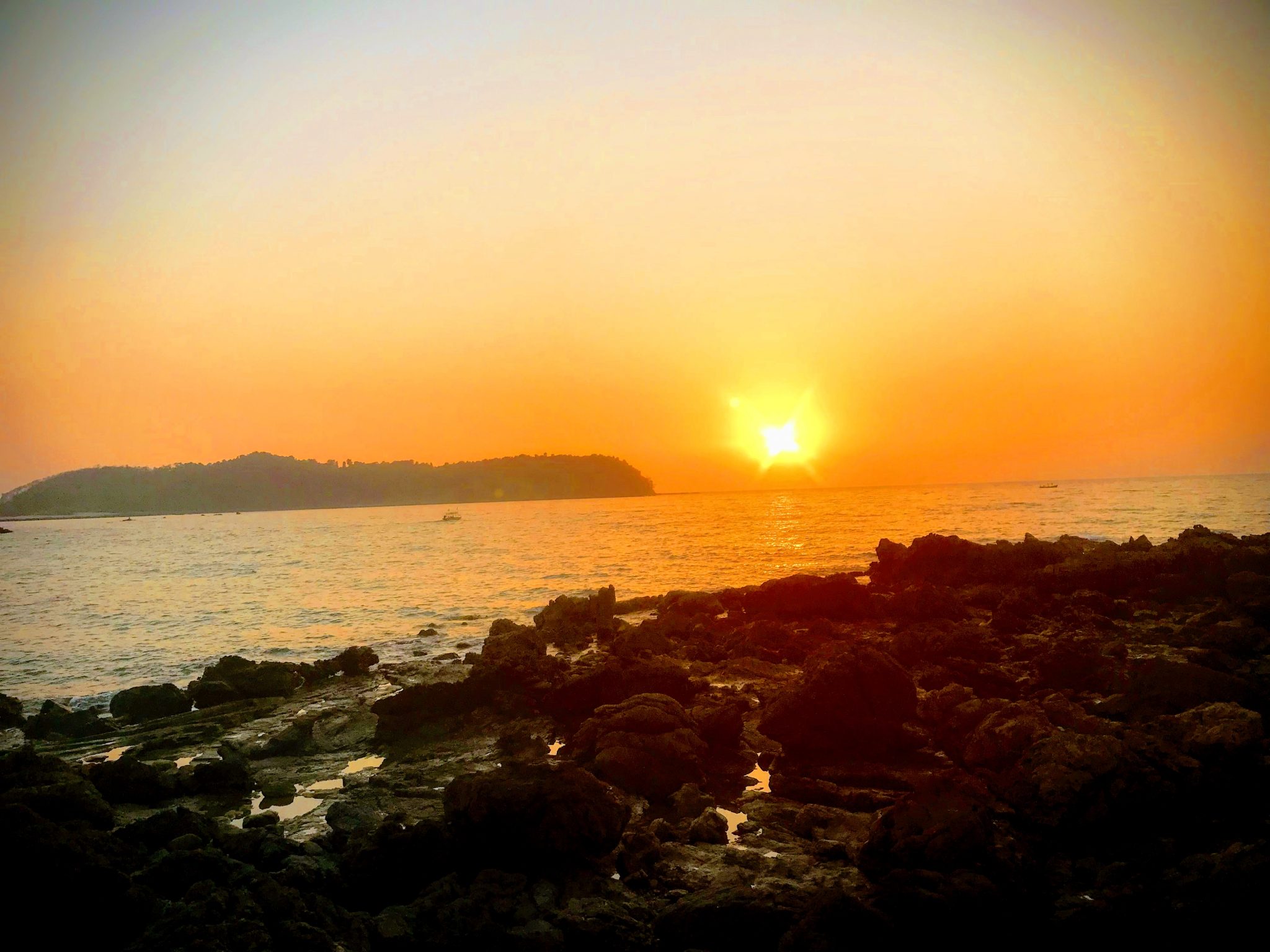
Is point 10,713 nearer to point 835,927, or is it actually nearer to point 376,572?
point 835,927

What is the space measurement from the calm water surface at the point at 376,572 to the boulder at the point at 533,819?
17.1 metres

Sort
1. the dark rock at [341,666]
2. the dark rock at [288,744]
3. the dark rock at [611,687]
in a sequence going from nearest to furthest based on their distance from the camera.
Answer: the dark rock at [288,744] → the dark rock at [611,687] → the dark rock at [341,666]

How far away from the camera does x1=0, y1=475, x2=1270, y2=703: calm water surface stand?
97.3ft

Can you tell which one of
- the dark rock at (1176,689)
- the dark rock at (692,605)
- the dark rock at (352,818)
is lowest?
the dark rock at (352,818)

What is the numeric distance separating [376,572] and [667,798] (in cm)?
4996

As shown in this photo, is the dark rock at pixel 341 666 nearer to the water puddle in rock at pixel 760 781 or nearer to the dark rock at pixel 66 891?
the water puddle in rock at pixel 760 781

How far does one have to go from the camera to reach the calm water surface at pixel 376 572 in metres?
29.7

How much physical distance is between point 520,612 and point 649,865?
26.7 m

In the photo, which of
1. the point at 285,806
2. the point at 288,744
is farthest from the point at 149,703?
the point at 285,806

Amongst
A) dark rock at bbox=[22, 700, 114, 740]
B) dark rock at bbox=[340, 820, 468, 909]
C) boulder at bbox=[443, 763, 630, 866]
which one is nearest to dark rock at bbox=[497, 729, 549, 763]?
boulder at bbox=[443, 763, 630, 866]

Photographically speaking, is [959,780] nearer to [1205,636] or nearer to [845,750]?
[845,750]

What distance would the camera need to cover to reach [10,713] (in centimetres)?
1916

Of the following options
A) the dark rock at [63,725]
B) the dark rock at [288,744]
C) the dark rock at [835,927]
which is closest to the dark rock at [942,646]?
the dark rock at [835,927]

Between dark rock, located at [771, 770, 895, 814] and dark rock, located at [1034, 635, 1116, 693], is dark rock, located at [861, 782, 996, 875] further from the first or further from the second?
dark rock, located at [1034, 635, 1116, 693]
